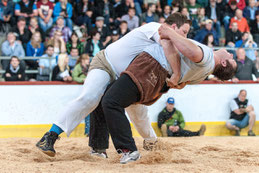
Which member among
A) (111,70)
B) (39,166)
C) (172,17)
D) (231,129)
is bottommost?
(231,129)

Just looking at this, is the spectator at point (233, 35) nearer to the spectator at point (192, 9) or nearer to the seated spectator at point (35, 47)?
the spectator at point (192, 9)

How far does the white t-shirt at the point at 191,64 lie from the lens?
4246 mm

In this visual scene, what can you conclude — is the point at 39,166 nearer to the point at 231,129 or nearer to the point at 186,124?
the point at 186,124

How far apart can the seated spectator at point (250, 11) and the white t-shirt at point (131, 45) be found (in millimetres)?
8690

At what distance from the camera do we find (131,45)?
4625 mm

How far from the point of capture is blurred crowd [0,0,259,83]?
924 centimetres

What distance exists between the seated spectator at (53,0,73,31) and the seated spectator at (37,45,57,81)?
1.55 m

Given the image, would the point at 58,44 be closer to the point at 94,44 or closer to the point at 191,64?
the point at 94,44

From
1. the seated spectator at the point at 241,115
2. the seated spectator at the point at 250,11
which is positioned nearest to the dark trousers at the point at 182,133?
the seated spectator at the point at 241,115

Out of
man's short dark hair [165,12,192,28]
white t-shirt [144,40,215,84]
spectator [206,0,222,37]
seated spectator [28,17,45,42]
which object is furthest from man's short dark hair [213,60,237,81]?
spectator [206,0,222,37]

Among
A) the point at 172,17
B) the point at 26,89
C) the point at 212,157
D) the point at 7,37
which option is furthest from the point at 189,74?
the point at 7,37

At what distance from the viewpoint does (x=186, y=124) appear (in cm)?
916

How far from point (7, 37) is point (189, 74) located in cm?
644

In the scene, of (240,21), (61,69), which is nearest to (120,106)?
(61,69)
